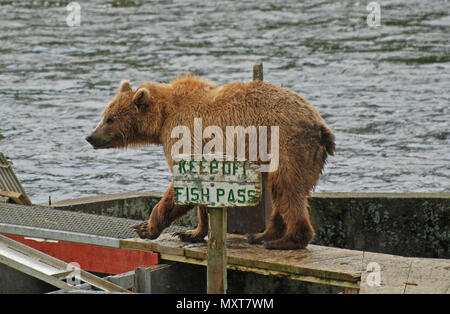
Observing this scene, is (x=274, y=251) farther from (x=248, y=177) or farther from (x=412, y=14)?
(x=412, y=14)

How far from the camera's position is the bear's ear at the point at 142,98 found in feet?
26.1

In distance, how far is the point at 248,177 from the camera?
633 centimetres

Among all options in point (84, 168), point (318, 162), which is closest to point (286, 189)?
point (318, 162)

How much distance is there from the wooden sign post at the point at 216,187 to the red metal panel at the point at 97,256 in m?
2.18

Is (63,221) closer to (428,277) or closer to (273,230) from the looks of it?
(273,230)

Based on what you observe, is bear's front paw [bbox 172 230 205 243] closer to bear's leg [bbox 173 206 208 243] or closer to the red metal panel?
bear's leg [bbox 173 206 208 243]

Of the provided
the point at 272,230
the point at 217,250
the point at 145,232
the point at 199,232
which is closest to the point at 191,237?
the point at 199,232

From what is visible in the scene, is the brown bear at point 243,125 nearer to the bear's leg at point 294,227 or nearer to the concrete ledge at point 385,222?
the bear's leg at point 294,227

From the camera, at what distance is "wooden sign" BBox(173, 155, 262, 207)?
6332 mm

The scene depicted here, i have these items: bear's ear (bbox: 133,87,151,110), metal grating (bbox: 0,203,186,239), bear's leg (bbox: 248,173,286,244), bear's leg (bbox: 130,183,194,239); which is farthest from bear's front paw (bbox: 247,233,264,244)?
bear's ear (bbox: 133,87,151,110)

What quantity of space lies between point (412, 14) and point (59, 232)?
2317 centimetres

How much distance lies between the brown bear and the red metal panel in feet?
2.37

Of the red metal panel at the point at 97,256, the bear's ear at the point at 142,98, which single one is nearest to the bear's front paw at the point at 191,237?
the red metal panel at the point at 97,256

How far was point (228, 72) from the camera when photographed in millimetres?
23453
